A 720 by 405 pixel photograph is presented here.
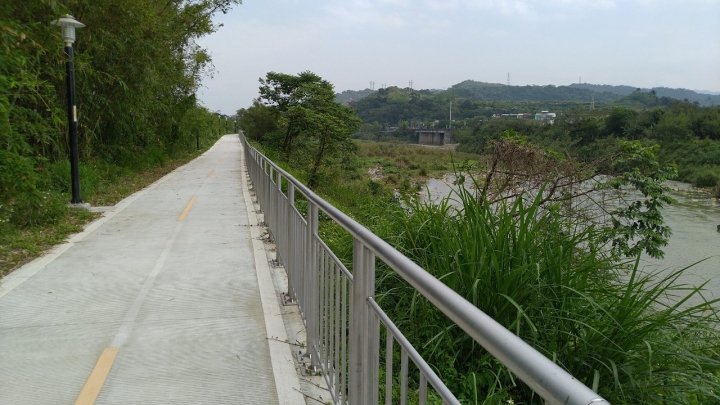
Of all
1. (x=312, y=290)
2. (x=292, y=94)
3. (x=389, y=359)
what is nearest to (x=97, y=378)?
(x=312, y=290)

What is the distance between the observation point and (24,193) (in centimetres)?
883

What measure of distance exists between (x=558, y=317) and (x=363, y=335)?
1.67 meters

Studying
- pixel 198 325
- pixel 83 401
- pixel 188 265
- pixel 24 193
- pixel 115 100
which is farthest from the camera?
pixel 115 100

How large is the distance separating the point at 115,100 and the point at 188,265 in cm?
1174

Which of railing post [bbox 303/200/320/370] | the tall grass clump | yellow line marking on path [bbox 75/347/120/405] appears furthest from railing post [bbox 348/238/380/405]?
yellow line marking on path [bbox 75/347/120/405]

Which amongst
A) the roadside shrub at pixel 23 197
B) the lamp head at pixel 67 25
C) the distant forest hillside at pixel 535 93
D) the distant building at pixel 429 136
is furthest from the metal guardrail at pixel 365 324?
the distant forest hillside at pixel 535 93

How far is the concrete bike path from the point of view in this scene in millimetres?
3887

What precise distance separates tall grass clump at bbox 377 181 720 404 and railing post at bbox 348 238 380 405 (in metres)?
1.04

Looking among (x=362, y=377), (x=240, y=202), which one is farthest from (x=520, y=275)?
(x=240, y=202)

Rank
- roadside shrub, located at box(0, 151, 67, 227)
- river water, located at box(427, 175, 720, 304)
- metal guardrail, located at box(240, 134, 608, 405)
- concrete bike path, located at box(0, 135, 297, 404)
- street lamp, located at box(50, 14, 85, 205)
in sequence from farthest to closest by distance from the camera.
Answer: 1. river water, located at box(427, 175, 720, 304)
2. street lamp, located at box(50, 14, 85, 205)
3. roadside shrub, located at box(0, 151, 67, 227)
4. concrete bike path, located at box(0, 135, 297, 404)
5. metal guardrail, located at box(240, 134, 608, 405)

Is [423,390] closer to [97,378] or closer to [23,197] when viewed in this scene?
[97,378]

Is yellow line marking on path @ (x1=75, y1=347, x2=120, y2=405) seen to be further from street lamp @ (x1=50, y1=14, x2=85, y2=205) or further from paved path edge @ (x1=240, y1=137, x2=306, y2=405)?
street lamp @ (x1=50, y1=14, x2=85, y2=205)

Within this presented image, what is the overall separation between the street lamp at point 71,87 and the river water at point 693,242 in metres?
7.48

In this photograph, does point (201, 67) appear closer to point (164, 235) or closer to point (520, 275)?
point (164, 235)
